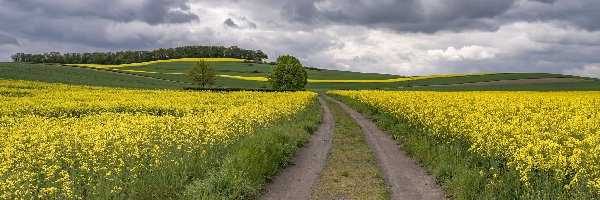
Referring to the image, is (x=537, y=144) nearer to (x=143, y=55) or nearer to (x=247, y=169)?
(x=247, y=169)

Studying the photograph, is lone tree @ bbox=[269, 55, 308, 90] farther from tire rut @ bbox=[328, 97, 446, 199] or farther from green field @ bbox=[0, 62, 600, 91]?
tire rut @ bbox=[328, 97, 446, 199]

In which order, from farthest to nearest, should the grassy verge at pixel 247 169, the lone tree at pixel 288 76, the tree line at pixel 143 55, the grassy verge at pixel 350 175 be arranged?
the tree line at pixel 143 55 → the lone tree at pixel 288 76 → the grassy verge at pixel 350 175 → the grassy verge at pixel 247 169

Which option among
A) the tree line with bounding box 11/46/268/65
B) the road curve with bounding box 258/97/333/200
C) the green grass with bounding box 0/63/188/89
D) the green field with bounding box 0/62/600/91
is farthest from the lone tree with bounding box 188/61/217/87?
the tree line with bounding box 11/46/268/65

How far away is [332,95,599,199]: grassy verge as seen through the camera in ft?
29.0

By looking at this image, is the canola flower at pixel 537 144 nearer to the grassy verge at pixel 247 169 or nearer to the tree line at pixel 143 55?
the grassy verge at pixel 247 169

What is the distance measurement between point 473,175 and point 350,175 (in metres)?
3.63

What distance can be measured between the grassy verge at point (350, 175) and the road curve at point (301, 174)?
238 millimetres

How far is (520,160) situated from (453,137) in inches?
213

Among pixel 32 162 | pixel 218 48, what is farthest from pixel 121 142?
pixel 218 48

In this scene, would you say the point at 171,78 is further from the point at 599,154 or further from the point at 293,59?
the point at 599,154

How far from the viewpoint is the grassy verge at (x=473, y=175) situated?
8.84 metres

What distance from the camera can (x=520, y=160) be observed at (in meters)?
10.4

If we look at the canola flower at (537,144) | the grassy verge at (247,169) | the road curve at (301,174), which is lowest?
the road curve at (301,174)

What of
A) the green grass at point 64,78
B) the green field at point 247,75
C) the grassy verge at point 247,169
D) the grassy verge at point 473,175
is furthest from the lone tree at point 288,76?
the grassy verge at point 247,169
